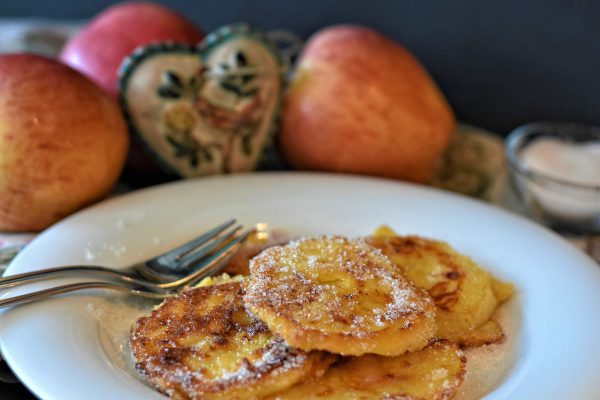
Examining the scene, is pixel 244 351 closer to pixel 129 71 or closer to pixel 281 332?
pixel 281 332

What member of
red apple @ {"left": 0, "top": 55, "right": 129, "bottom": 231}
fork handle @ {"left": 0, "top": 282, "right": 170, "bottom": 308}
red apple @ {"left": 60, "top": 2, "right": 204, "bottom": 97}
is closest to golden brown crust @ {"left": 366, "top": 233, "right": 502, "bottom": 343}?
fork handle @ {"left": 0, "top": 282, "right": 170, "bottom": 308}

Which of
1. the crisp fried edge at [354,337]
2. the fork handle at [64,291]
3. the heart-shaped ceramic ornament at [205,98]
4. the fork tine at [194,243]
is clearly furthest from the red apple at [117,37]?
the crisp fried edge at [354,337]

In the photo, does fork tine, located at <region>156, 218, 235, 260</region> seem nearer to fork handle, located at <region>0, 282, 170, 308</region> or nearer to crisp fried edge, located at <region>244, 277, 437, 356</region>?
fork handle, located at <region>0, 282, 170, 308</region>

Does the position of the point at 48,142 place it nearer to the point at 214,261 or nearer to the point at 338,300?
the point at 214,261

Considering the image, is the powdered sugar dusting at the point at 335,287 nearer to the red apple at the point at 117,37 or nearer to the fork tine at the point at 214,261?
the fork tine at the point at 214,261

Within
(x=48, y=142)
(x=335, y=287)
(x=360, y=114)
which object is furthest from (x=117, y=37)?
(x=335, y=287)

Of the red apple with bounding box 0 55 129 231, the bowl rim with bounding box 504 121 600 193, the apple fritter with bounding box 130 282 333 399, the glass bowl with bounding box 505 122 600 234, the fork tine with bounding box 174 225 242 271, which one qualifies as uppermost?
the red apple with bounding box 0 55 129 231
